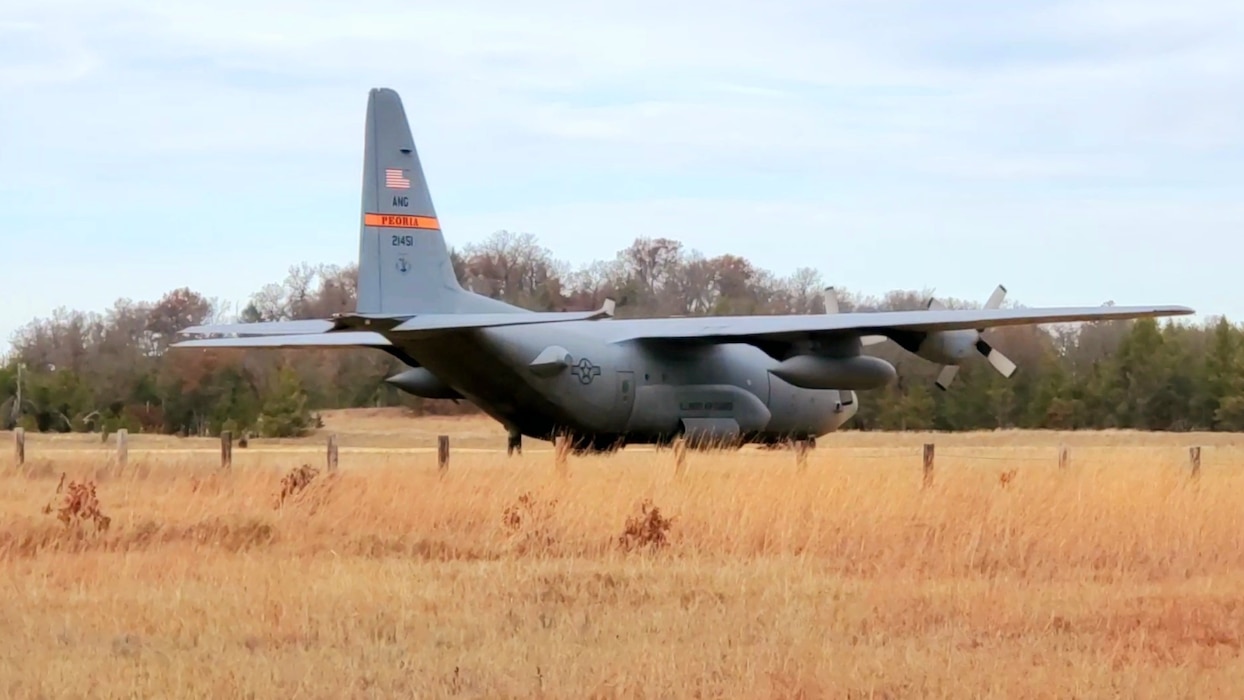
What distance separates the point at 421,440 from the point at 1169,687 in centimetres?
4231

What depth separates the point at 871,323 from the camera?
88.2ft

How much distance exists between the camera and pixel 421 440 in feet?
163

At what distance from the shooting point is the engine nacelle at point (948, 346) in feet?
93.6

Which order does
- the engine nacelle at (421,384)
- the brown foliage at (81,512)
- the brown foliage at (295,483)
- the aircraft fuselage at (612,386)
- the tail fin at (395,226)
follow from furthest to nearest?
the engine nacelle at (421,384)
the aircraft fuselage at (612,386)
the tail fin at (395,226)
the brown foliage at (295,483)
the brown foliage at (81,512)

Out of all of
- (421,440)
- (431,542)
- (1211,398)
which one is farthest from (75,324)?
(431,542)

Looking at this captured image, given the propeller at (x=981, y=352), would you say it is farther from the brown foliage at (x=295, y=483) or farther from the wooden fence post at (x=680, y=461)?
the brown foliage at (x=295, y=483)

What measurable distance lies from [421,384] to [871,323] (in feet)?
29.3

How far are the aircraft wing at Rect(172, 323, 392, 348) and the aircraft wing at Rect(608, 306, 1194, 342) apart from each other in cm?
455

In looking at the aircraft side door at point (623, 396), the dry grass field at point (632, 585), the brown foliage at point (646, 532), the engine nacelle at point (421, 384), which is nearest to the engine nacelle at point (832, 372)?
the aircraft side door at point (623, 396)

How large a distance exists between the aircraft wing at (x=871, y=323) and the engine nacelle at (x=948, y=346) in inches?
23.0

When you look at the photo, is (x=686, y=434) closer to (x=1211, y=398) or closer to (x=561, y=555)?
(x=561, y=555)

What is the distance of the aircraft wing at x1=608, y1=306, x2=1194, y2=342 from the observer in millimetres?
26453

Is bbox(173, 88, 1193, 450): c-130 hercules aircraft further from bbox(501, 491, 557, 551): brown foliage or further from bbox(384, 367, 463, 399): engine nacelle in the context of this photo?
bbox(501, 491, 557, 551): brown foliage

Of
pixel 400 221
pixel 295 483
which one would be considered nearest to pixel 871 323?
pixel 400 221
